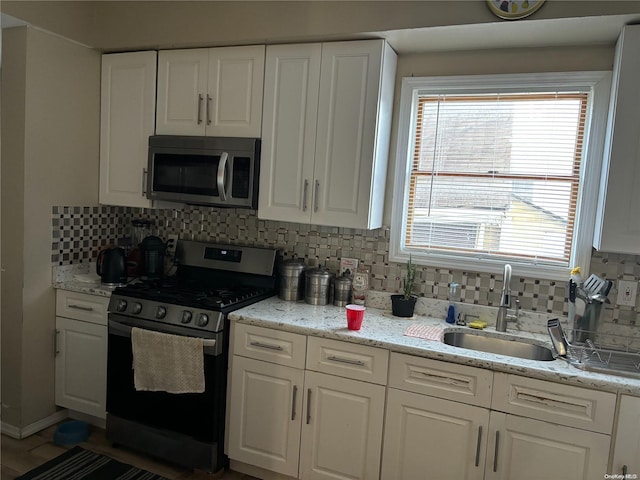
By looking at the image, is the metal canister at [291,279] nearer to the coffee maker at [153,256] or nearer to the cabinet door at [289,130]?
the cabinet door at [289,130]

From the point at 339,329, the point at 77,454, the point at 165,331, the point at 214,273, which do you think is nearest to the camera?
the point at 339,329

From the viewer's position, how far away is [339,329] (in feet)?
7.73

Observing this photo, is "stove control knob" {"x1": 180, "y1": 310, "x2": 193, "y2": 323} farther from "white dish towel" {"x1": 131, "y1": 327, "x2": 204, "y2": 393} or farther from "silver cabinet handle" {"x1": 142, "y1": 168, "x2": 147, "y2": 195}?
"silver cabinet handle" {"x1": 142, "y1": 168, "x2": 147, "y2": 195}

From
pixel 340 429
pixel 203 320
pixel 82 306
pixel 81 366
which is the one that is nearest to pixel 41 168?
pixel 82 306

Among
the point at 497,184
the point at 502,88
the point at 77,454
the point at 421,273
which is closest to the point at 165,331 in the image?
the point at 77,454

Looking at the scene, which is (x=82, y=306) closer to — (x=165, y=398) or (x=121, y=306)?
(x=121, y=306)

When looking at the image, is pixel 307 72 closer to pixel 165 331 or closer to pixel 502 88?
pixel 502 88

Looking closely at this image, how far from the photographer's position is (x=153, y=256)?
3.14m

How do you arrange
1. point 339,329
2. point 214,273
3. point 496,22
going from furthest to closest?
point 214,273
point 339,329
point 496,22

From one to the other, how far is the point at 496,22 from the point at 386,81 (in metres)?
0.60

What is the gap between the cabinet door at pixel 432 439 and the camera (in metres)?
2.11

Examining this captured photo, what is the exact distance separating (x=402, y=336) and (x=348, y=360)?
0.92 feet

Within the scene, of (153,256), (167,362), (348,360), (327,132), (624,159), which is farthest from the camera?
(153,256)

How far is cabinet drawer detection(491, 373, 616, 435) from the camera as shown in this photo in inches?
75.4
